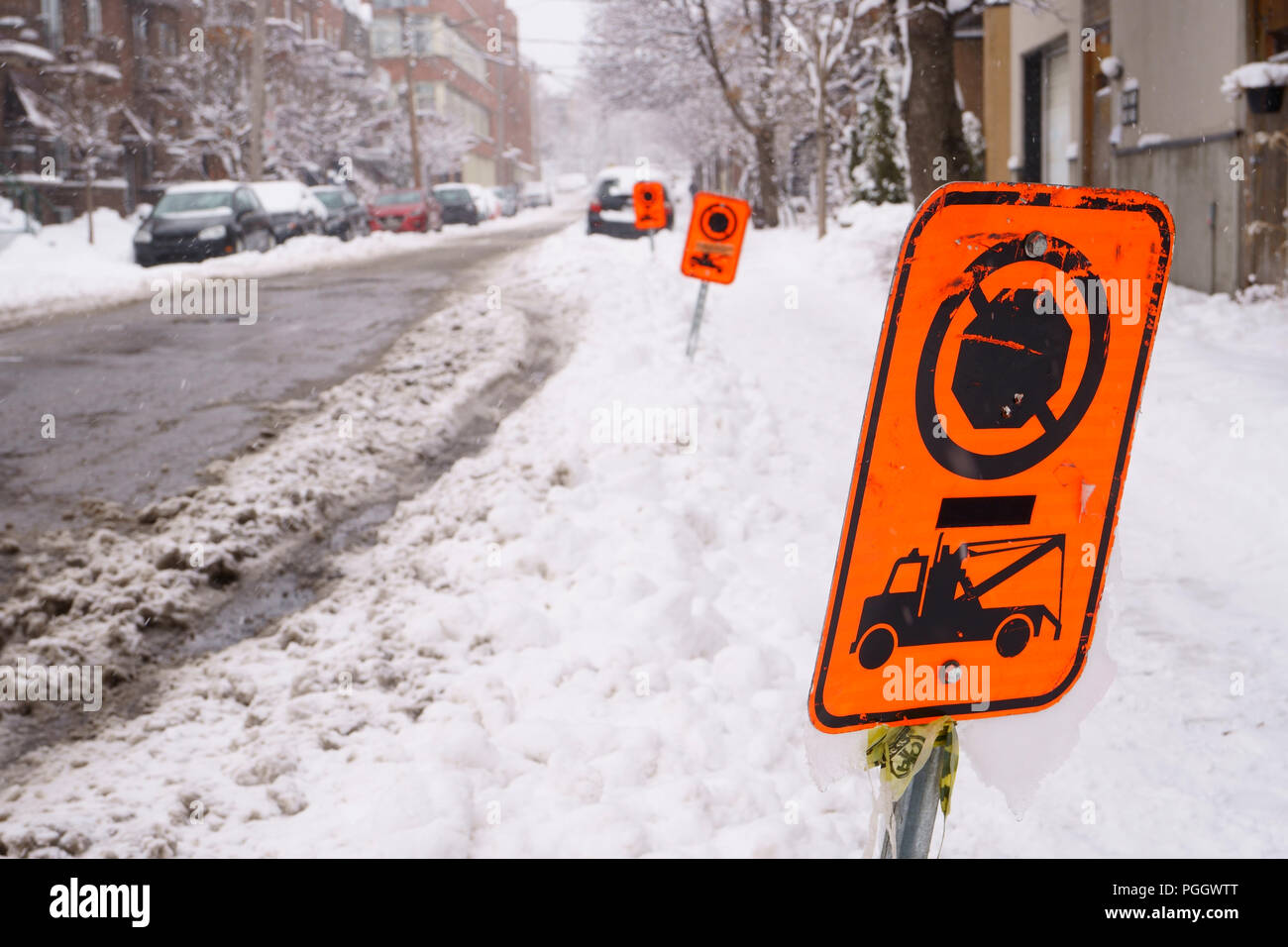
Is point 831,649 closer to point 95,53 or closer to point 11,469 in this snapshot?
point 11,469

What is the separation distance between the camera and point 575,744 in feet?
12.3

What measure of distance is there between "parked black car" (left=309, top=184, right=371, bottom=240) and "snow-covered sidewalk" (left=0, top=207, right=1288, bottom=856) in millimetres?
25185

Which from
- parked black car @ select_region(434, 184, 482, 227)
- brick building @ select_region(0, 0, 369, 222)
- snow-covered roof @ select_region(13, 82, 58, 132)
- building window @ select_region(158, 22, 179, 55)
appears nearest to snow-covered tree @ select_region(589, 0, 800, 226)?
parked black car @ select_region(434, 184, 482, 227)

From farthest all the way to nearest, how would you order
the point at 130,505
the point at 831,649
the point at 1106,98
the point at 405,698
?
1. the point at 1106,98
2. the point at 130,505
3. the point at 405,698
4. the point at 831,649

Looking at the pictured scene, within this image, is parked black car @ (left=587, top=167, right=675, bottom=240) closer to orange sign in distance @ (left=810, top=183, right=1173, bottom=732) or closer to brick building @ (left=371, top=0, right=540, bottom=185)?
orange sign in distance @ (left=810, top=183, right=1173, bottom=732)

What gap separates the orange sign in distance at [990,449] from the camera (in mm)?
1754

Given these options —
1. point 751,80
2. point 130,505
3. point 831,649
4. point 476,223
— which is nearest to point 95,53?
point 476,223

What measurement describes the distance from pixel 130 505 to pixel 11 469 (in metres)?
1.13

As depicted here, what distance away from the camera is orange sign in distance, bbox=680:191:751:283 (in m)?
9.55

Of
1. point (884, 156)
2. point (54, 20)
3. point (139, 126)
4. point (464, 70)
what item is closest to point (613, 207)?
point (884, 156)

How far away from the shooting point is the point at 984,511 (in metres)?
A: 1.83

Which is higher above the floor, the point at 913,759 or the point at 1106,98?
the point at 1106,98

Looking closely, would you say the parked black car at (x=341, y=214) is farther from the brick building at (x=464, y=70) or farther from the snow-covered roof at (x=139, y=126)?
the brick building at (x=464, y=70)

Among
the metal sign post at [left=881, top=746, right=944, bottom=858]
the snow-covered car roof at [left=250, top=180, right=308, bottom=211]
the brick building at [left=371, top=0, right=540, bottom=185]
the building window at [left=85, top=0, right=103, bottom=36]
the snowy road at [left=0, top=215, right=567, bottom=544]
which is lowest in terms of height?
the metal sign post at [left=881, top=746, right=944, bottom=858]
